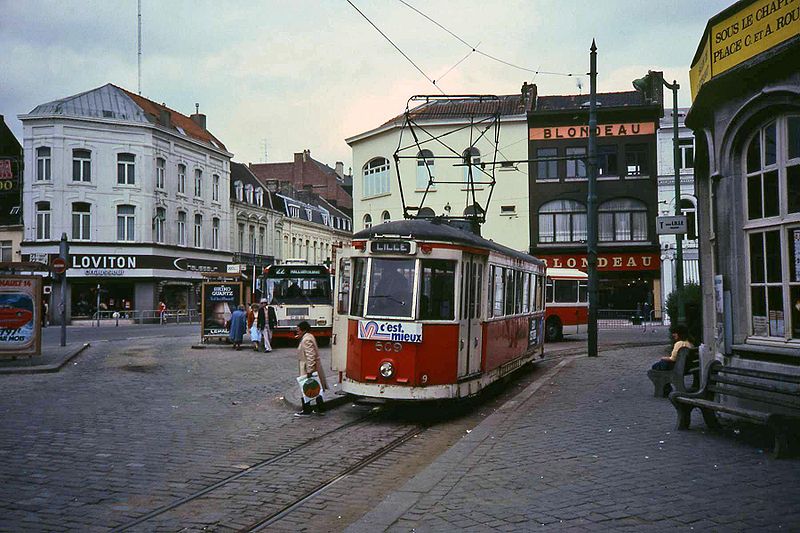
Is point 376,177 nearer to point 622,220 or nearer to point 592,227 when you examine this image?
point 622,220

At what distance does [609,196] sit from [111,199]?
30093 millimetres

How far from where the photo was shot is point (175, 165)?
55281mm

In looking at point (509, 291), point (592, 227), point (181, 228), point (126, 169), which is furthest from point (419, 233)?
point (181, 228)

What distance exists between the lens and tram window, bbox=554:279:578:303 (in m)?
31.9

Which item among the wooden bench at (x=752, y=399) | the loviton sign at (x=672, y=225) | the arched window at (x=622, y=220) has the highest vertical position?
the arched window at (x=622, y=220)

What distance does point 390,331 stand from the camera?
12.3 m

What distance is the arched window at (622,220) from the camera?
153ft

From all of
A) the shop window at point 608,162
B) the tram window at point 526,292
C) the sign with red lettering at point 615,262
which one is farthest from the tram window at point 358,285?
the shop window at point 608,162

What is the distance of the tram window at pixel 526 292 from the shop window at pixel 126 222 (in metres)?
38.2

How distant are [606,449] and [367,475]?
2.63 meters

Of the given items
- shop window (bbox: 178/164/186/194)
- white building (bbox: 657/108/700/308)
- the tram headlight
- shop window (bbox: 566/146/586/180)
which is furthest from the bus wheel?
shop window (bbox: 178/164/186/194)

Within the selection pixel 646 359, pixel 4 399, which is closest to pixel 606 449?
pixel 4 399

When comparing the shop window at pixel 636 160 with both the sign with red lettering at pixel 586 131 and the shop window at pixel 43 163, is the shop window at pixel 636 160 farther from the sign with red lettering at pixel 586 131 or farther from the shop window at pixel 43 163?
the shop window at pixel 43 163

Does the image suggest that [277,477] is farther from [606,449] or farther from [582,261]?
[582,261]
